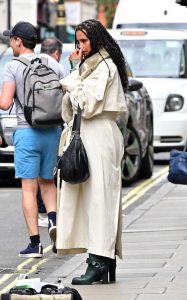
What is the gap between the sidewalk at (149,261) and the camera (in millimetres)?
8609

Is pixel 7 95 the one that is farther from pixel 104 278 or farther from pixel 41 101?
pixel 104 278

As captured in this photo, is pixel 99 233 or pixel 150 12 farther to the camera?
pixel 150 12

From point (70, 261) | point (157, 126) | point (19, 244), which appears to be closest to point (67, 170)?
point (70, 261)

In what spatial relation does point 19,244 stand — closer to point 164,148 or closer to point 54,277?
point 54,277

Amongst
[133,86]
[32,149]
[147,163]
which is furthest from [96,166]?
[147,163]

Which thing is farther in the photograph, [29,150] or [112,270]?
[29,150]

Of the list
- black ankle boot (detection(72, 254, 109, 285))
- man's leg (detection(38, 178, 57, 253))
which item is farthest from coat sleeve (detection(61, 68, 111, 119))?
man's leg (detection(38, 178, 57, 253))

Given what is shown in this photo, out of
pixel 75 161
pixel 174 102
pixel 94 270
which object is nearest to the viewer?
pixel 75 161

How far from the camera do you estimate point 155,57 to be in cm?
2033

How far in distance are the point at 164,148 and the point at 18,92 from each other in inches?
374

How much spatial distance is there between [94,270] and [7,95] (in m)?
2.18

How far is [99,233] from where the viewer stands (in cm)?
892

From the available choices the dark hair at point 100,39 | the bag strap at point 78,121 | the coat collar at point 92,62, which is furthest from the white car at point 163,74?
the bag strap at point 78,121

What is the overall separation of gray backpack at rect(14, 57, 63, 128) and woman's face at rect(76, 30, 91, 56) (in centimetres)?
168
